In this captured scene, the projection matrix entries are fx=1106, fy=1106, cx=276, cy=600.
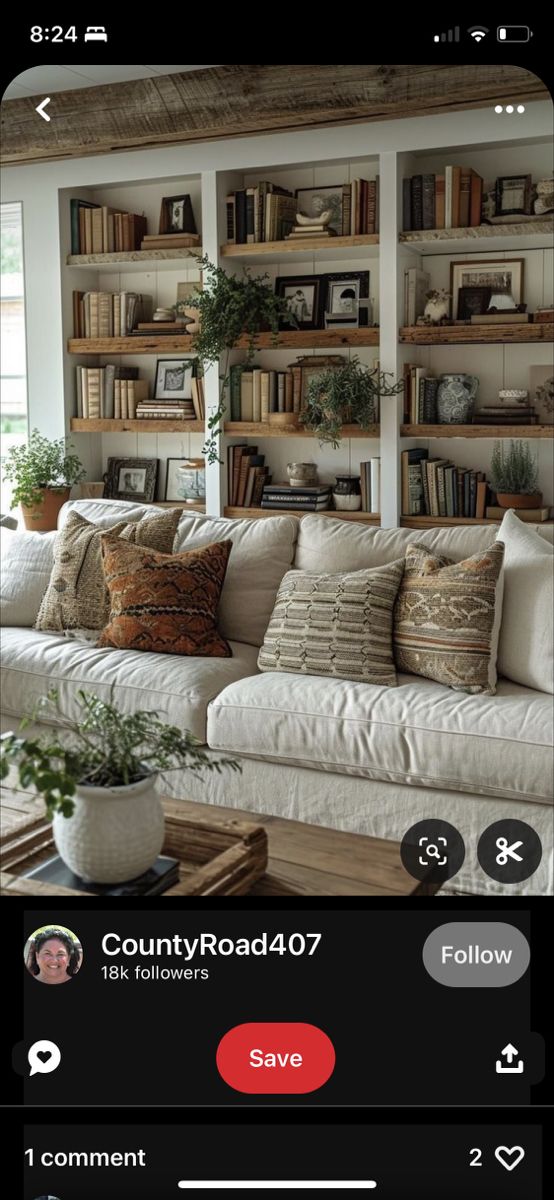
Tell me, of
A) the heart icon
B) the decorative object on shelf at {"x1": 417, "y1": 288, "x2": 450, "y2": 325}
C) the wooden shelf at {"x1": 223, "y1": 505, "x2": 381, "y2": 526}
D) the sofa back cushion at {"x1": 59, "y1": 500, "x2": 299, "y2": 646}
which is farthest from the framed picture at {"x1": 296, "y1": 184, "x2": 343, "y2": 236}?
the heart icon

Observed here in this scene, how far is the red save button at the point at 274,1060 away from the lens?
0.73 meters

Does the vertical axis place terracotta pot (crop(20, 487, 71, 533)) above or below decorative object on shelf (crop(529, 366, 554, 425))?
below

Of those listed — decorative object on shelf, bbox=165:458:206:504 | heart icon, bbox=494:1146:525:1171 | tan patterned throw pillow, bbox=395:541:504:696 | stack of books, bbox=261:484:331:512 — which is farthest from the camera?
decorative object on shelf, bbox=165:458:206:504

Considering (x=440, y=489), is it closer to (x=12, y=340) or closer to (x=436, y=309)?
(x=436, y=309)

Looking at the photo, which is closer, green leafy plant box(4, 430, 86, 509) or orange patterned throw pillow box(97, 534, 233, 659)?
orange patterned throw pillow box(97, 534, 233, 659)

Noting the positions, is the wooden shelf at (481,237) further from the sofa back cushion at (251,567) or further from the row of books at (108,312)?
the sofa back cushion at (251,567)

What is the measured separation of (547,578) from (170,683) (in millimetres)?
830

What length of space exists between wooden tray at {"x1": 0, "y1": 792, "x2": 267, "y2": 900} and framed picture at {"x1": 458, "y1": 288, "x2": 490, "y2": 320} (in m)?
2.75

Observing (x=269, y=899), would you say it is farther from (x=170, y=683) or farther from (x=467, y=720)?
(x=170, y=683)

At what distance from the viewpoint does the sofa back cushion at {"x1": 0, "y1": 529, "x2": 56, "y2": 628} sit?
115 inches
